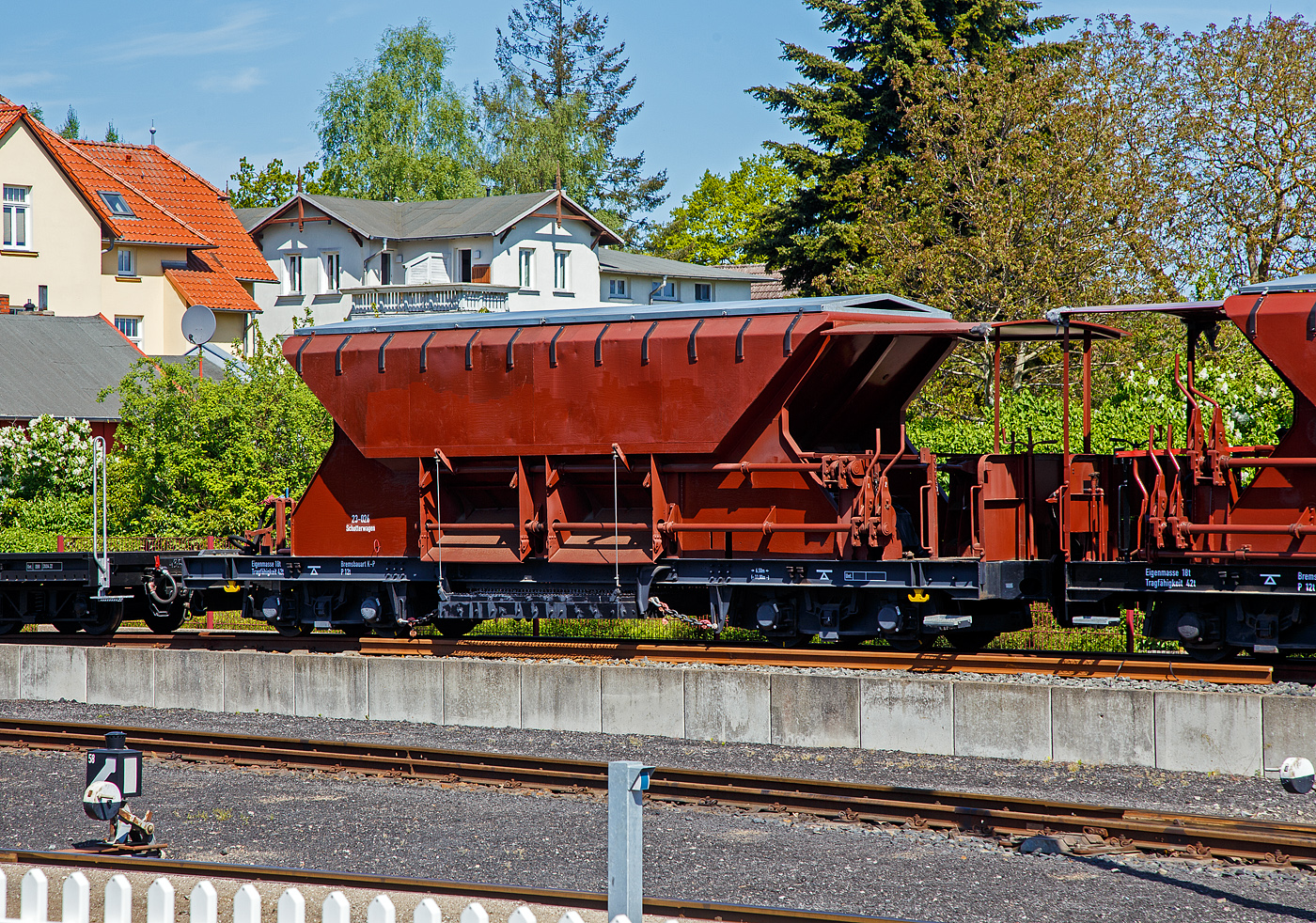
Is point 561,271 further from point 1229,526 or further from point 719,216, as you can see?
point 1229,526

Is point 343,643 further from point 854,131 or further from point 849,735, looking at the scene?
point 854,131

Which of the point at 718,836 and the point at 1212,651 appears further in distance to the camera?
the point at 1212,651

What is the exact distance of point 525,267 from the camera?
189ft

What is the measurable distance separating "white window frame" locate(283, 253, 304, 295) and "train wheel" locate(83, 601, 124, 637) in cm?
4363

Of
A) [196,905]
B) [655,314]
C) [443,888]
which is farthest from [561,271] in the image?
[196,905]

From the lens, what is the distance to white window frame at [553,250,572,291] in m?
58.7

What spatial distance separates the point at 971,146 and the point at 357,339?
15.5 metres

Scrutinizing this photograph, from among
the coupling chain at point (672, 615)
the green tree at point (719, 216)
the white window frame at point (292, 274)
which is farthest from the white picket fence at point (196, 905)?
the green tree at point (719, 216)

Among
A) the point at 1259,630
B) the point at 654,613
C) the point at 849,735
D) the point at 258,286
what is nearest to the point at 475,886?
the point at 849,735

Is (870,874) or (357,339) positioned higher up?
(357,339)

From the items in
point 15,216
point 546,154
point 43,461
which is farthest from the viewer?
point 546,154

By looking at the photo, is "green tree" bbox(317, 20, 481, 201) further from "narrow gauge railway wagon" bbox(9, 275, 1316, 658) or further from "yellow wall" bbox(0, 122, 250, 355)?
"narrow gauge railway wagon" bbox(9, 275, 1316, 658)

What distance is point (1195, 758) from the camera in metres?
10.7

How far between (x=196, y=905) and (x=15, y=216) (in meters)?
44.8
